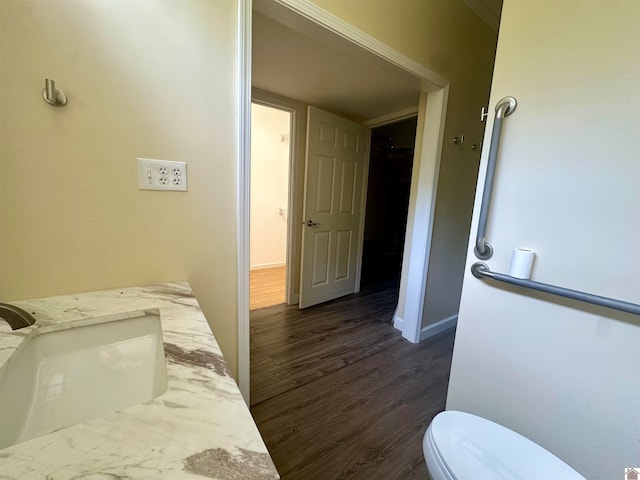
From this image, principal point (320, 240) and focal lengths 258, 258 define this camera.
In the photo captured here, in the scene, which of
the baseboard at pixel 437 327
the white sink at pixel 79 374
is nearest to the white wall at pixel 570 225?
the white sink at pixel 79 374

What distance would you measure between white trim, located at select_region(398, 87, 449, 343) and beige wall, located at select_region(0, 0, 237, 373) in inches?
60.0

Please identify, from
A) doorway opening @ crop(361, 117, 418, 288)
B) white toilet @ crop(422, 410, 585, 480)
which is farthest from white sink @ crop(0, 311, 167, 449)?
doorway opening @ crop(361, 117, 418, 288)

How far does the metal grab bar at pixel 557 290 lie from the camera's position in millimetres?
709

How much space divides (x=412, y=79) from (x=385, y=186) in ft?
10.9

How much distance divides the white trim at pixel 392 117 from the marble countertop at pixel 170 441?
9.08 ft

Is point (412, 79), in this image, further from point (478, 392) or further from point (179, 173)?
point (478, 392)

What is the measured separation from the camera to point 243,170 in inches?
43.6

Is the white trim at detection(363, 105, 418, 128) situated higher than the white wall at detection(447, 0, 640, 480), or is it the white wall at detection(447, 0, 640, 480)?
the white trim at detection(363, 105, 418, 128)

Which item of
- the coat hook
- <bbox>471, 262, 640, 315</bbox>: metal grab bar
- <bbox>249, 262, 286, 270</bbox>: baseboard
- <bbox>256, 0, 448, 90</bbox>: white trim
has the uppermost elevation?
<bbox>256, 0, 448, 90</bbox>: white trim

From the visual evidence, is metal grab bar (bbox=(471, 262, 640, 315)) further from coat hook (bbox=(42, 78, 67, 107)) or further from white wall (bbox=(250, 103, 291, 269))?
white wall (bbox=(250, 103, 291, 269))

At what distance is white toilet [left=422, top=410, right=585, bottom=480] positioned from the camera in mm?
701

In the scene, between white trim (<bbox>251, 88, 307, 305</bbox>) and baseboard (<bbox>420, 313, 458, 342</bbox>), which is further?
white trim (<bbox>251, 88, 307, 305</bbox>)

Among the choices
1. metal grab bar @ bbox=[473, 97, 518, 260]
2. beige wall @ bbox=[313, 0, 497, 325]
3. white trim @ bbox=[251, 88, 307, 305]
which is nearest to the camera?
Answer: metal grab bar @ bbox=[473, 97, 518, 260]

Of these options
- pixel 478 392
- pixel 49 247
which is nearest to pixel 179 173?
pixel 49 247
